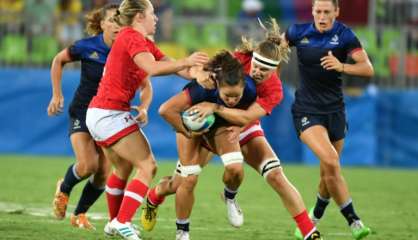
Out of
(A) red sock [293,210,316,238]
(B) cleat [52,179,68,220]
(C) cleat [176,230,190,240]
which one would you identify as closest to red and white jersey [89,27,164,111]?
(C) cleat [176,230,190,240]

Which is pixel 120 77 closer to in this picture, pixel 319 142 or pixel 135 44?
pixel 135 44

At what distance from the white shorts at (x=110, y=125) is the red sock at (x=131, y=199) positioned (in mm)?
444

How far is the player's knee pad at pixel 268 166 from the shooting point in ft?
30.7

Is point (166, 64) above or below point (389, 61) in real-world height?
above

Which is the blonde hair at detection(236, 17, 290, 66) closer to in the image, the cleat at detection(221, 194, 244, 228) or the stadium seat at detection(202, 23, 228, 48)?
the cleat at detection(221, 194, 244, 228)

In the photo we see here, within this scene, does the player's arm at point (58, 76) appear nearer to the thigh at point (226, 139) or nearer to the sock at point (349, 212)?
the thigh at point (226, 139)

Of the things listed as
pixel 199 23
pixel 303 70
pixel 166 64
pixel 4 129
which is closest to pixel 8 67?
pixel 4 129

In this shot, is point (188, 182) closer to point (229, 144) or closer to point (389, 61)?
point (229, 144)

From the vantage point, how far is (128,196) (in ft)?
29.8

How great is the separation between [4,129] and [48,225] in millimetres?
9533

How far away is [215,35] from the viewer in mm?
19984

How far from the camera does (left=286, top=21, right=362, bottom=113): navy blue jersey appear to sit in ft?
34.4

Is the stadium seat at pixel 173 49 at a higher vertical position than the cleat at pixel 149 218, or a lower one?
lower

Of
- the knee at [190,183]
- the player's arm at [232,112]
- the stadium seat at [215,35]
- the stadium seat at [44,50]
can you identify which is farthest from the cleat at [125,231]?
the stadium seat at [44,50]
